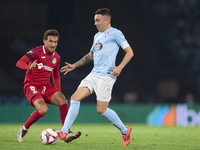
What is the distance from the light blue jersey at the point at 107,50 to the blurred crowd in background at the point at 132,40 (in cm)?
629

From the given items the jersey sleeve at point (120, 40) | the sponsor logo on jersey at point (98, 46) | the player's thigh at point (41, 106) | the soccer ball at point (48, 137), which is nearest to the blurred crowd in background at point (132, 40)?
the player's thigh at point (41, 106)

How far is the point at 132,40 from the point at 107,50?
13.6 m

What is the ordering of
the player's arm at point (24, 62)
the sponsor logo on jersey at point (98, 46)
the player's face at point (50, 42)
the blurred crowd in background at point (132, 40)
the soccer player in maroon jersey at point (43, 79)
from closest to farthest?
the sponsor logo on jersey at point (98, 46) < the player's arm at point (24, 62) < the soccer player in maroon jersey at point (43, 79) < the player's face at point (50, 42) < the blurred crowd in background at point (132, 40)

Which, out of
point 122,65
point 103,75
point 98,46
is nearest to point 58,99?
point 103,75

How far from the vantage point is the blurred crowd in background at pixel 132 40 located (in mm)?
14656

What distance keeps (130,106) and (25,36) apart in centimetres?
498

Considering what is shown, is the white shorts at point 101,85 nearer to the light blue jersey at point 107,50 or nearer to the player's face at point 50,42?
the light blue jersey at point 107,50

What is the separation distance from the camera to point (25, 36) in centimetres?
1566

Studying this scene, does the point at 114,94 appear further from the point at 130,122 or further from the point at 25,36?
the point at 25,36

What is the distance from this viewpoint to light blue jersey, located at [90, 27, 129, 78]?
5.57 m

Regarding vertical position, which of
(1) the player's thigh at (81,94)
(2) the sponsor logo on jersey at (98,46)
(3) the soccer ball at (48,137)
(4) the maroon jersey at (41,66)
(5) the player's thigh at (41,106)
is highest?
(2) the sponsor logo on jersey at (98,46)

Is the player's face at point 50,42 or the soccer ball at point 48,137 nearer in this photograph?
the soccer ball at point 48,137

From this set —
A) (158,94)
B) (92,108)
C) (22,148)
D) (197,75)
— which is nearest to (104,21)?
(22,148)

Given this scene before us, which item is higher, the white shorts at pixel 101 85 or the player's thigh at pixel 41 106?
the white shorts at pixel 101 85
